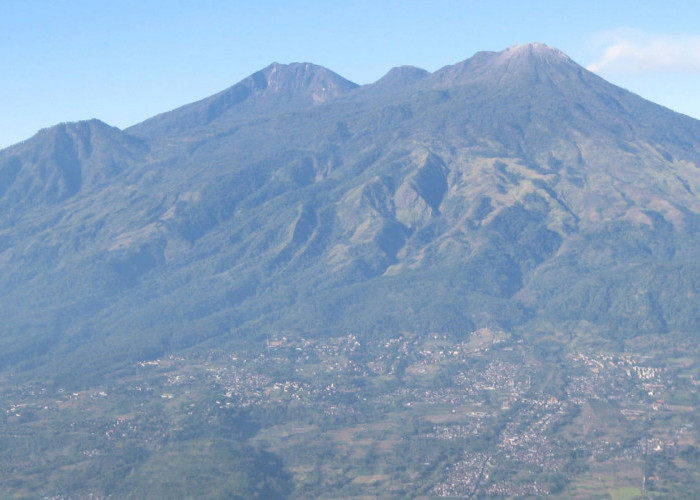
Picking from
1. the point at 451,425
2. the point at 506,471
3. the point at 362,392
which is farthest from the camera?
the point at 362,392

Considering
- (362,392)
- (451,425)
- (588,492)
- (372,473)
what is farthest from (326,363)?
(588,492)

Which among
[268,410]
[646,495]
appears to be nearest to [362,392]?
[268,410]

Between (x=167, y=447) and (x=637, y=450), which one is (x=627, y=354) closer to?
(x=637, y=450)

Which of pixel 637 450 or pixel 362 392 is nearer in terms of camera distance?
pixel 637 450

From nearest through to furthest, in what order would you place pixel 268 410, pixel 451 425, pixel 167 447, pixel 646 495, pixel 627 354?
1. pixel 646 495
2. pixel 167 447
3. pixel 451 425
4. pixel 268 410
5. pixel 627 354

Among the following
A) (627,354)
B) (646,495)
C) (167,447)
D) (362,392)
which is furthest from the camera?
(627,354)

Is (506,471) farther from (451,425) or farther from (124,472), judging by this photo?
(124,472)

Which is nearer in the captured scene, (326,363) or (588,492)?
(588,492)

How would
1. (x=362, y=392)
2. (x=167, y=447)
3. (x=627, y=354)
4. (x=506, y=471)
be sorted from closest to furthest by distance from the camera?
(x=506, y=471) → (x=167, y=447) → (x=362, y=392) → (x=627, y=354)
